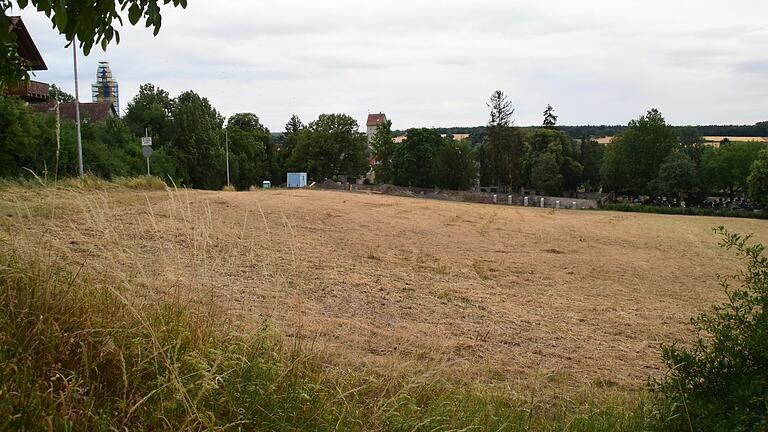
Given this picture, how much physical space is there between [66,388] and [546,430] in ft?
9.15

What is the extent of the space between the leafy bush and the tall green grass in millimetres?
307

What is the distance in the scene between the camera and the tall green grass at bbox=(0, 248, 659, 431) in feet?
8.22

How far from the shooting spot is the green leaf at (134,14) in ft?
10.7

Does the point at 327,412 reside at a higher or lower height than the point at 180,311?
lower

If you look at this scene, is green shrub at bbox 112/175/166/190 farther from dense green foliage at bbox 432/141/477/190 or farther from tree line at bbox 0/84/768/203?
dense green foliage at bbox 432/141/477/190

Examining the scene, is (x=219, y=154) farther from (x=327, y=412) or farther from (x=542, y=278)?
(x=327, y=412)

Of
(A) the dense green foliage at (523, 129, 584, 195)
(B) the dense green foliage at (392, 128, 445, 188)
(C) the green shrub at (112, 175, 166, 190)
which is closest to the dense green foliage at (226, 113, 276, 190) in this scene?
(B) the dense green foliage at (392, 128, 445, 188)

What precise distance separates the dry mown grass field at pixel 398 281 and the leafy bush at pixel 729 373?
185 centimetres

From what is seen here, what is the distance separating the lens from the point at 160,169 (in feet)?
169

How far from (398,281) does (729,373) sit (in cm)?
758

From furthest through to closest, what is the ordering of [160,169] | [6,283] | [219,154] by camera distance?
1. [219,154]
2. [160,169]
3. [6,283]

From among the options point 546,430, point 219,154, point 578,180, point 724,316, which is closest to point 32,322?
point 546,430

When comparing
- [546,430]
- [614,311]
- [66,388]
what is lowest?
[614,311]

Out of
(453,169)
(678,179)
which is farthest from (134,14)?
(678,179)
